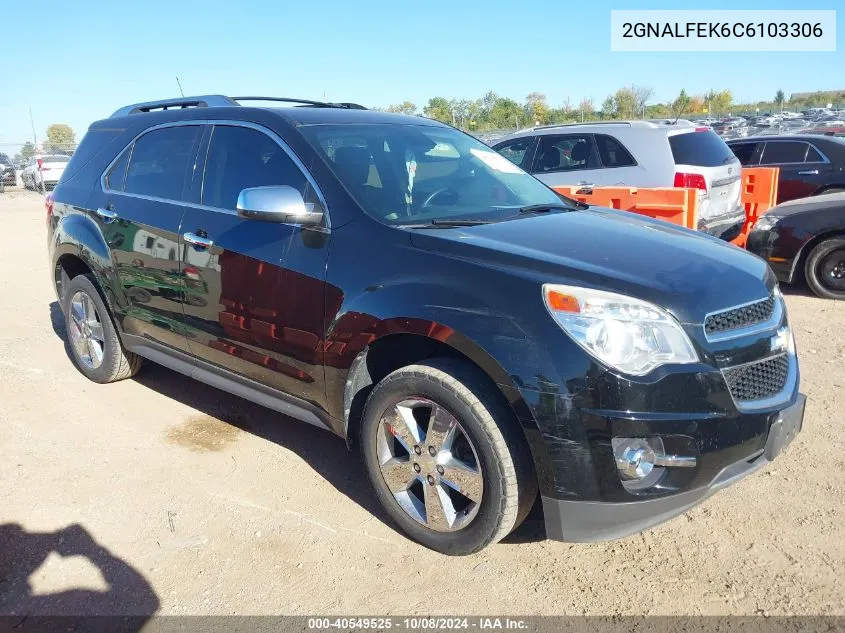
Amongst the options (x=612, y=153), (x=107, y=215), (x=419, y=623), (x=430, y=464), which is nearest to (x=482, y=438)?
(x=430, y=464)

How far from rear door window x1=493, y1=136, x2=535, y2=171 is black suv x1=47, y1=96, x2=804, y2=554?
478 centimetres

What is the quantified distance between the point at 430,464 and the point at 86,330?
3.27 m

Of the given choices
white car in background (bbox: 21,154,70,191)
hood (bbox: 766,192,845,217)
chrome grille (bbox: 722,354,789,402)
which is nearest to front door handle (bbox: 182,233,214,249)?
Result: chrome grille (bbox: 722,354,789,402)

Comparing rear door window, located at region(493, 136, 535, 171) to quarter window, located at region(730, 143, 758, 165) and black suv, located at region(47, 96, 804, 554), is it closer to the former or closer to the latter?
quarter window, located at region(730, 143, 758, 165)

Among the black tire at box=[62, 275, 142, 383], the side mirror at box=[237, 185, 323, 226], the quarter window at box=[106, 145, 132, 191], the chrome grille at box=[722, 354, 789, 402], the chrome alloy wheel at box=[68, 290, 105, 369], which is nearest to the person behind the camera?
the chrome grille at box=[722, 354, 789, 402]

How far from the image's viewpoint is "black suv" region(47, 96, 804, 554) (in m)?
2.44

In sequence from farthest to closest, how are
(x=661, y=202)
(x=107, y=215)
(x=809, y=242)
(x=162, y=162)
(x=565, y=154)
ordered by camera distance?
(x=565, y=154)
(x=809, y=242)
(x=661, y=202)
(x=107, y=215)
(x=162, y=162)

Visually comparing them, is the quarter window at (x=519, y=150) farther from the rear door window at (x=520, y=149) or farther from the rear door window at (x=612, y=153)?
the rear door window at (x=612, y=153)

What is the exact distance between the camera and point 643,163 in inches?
309

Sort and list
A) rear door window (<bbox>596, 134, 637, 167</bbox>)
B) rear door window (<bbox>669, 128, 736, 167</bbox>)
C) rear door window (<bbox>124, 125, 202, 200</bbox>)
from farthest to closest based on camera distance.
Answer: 1. rear door window (<bbox>596, 134, 637, 167</bbox>)
2. rear door window (<bbox>669, 128, 736, 167</bbox>)
3. rear door window (<bbox>124, 125, 202, 200</bbox>)

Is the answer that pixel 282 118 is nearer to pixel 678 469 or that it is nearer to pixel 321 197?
pixel 321 197

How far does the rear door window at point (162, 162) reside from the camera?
4.00 meters

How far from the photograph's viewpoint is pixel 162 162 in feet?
13.7

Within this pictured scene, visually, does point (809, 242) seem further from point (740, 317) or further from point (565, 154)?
point (740, 317)
